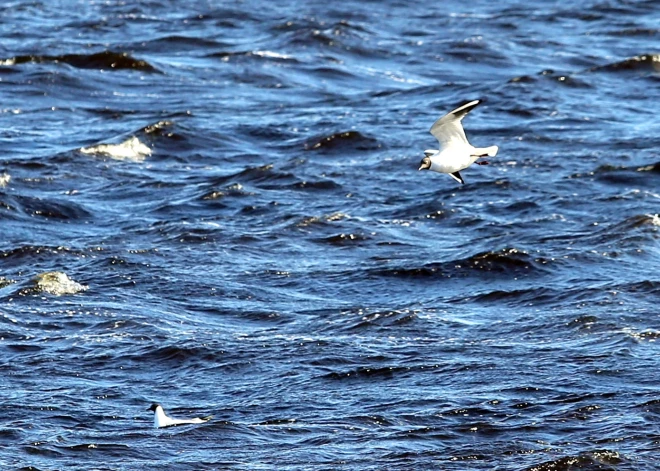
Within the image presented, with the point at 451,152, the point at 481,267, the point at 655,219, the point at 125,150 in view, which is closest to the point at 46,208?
the point at 125,150

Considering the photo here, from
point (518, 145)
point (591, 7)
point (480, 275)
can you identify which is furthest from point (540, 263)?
point (591, 7)

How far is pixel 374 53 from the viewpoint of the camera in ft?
77.6

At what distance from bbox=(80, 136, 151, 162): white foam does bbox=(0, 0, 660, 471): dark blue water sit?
5cm

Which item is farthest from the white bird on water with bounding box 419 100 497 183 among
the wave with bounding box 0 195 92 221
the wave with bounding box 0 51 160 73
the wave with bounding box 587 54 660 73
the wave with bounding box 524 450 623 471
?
the wave with bounding box 587 54 660 73

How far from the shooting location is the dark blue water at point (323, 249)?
10062 mm

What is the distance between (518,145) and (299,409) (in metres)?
8.61

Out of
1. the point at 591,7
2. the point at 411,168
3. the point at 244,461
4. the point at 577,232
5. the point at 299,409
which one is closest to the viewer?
the point at 244,461

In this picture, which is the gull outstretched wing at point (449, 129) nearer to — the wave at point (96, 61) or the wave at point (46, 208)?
the wave at point (46, 208)

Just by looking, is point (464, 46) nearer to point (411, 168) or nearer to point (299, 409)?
point (411, 168)

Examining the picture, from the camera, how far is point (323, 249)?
572 inches

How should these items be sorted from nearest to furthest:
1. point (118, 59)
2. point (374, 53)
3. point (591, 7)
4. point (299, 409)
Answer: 1. point (299, 409)
2. point (118, 59)
3. point (374, 53)
4. point (591, 7)

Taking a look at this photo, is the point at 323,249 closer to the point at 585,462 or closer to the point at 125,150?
the point at 125,150

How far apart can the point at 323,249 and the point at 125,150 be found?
4.21 meters

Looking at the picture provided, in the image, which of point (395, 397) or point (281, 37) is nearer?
point (395, 397)
